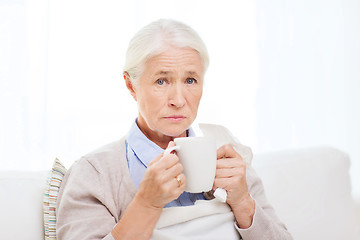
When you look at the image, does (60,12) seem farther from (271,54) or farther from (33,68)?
(271,54)

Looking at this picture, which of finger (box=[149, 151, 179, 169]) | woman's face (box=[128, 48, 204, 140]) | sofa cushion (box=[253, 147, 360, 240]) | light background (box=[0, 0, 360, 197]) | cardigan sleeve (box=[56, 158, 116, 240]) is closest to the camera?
finger (box=[149, 151, 179, 169])

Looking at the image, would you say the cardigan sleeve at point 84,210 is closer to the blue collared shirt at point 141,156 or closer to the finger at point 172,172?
the blue collared shirt at point 141,156

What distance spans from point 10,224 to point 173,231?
20.3 inches

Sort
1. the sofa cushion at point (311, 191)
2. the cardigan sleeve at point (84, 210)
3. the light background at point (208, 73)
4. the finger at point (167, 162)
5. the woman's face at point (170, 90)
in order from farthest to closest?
1. the light background at point (208, 73)
2. the sofa cushion at point (311, 191)
3. the woman's face at point (170, 90)
4. the cardigan sleeve at point (84, 210)
5. the finger at point (167, 162)

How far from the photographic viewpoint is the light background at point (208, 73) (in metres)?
2.60

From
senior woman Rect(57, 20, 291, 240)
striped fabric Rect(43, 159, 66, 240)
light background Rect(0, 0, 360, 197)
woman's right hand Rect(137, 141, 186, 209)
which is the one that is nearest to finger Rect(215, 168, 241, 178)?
senior woman Rect(57, 20, 291, 240)

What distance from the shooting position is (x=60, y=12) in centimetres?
264

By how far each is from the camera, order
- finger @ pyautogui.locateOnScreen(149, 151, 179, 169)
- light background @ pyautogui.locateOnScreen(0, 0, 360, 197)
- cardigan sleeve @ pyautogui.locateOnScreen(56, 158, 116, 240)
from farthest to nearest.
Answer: light background @ pyautogui.locateOnScreen(0, 0, 360, 197)
cardigan sleeve @ pyautogui.locateOnScreen(56, 158, 116, 240)
finger @ pyautogui.locateOnScreen(149, 151, 179, 169)

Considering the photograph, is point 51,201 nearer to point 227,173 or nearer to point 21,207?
point 21,207

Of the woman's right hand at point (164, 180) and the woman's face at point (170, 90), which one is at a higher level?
the woman's face at point (170, 90)

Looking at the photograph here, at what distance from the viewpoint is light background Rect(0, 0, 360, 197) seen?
102 inches

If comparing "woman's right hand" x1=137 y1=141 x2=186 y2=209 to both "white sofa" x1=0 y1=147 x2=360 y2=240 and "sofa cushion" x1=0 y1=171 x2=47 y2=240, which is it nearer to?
"sofa cushion" x1=0 y1=171 x2=47 y2=240

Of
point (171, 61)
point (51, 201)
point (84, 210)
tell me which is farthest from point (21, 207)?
point (171, 61)

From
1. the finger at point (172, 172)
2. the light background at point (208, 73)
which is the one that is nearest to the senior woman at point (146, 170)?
the finger at point (172, 172)
